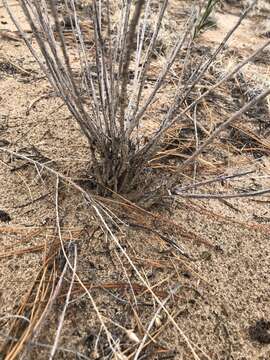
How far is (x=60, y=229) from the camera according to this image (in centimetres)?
132

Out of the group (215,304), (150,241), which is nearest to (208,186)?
(150,241)

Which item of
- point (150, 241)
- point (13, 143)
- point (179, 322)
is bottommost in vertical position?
point (179, 322)

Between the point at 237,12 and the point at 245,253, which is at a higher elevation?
the point at 237,12

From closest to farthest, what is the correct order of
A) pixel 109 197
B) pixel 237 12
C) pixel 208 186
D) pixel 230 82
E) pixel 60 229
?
pixel 60 229
pixel 109 197
pixel 208 186
pixel 230 82
pixel 237 12

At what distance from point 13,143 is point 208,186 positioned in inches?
30.1

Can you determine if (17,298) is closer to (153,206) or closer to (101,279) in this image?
(101,279)

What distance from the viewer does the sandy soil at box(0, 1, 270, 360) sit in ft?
3.75

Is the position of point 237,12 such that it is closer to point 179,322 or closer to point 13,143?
point 13,143

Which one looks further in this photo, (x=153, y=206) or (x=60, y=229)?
(x=153, y=206)

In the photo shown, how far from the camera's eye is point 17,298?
115 centimetres

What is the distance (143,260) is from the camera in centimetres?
130

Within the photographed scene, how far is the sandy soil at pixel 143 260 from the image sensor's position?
1.14 metres

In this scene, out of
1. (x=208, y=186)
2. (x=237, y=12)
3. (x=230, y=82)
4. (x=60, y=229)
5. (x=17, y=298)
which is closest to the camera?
(x=17, y=298)

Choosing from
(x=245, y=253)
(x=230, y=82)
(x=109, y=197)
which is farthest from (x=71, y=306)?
(x=230, y=82)
